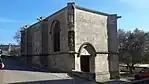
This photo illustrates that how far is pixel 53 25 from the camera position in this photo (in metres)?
27.8

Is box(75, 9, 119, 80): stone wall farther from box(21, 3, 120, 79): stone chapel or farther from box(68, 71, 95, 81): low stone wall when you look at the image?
box(68, 71, 95, 81): low stone wall

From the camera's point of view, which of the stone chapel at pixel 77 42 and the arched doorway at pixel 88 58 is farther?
Answer: the arched doorway at pixel 88 58

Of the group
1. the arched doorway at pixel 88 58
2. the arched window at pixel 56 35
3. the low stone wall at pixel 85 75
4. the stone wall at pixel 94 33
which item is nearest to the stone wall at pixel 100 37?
the stone wall at pixel 94 33

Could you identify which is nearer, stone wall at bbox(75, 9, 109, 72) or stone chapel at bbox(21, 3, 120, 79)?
stone chapel at bbox(21, 3, 120, 79)

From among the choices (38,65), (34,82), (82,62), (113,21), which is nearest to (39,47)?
(38,65)

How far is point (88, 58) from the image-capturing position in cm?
2691

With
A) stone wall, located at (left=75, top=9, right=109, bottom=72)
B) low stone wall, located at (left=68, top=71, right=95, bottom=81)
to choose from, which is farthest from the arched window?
low stone wall, located at (left=68, top=71, right=95, bottom=81)

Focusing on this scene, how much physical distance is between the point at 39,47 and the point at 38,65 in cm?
221

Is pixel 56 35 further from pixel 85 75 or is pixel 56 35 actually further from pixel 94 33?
pixel 85 75

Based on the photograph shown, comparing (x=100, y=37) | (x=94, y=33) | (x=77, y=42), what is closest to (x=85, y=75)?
(x=77, y=42)

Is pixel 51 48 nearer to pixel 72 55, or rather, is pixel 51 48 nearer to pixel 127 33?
pixel 72 55

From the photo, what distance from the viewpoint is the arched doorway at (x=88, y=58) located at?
Result: 26078 millimetres

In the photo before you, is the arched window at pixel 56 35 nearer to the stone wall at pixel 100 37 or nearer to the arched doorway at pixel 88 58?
the stone wall at pixel 100 37

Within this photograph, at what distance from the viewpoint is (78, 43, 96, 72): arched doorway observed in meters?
26.1
